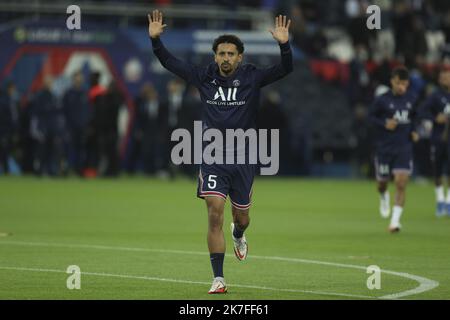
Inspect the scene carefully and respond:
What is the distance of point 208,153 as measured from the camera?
1316 centimetres

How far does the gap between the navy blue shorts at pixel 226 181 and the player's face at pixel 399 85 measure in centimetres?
762

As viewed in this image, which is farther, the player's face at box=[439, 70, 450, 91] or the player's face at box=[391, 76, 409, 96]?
the player's face at box=[439, 70, 450, 91]

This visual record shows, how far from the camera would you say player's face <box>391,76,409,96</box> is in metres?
20.6

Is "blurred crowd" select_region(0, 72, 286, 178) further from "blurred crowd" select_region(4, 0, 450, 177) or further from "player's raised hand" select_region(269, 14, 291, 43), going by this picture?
"player's raised hand" select_region(269, 14, 291, 43)

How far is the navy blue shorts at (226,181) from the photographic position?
42.7 ft

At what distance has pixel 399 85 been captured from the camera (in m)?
20.6

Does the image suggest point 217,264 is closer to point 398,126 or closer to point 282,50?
point 282,50

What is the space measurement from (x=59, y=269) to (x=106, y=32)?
2301 cm

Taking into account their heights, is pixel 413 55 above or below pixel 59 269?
above

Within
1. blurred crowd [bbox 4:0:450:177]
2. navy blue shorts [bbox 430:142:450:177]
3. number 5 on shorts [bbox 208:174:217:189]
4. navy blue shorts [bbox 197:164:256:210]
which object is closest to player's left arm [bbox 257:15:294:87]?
navy blue shorts [bbox 197:164:256:210]

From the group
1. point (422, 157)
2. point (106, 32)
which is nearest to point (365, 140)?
point (422, 157)

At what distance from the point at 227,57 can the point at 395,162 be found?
8.43 m
